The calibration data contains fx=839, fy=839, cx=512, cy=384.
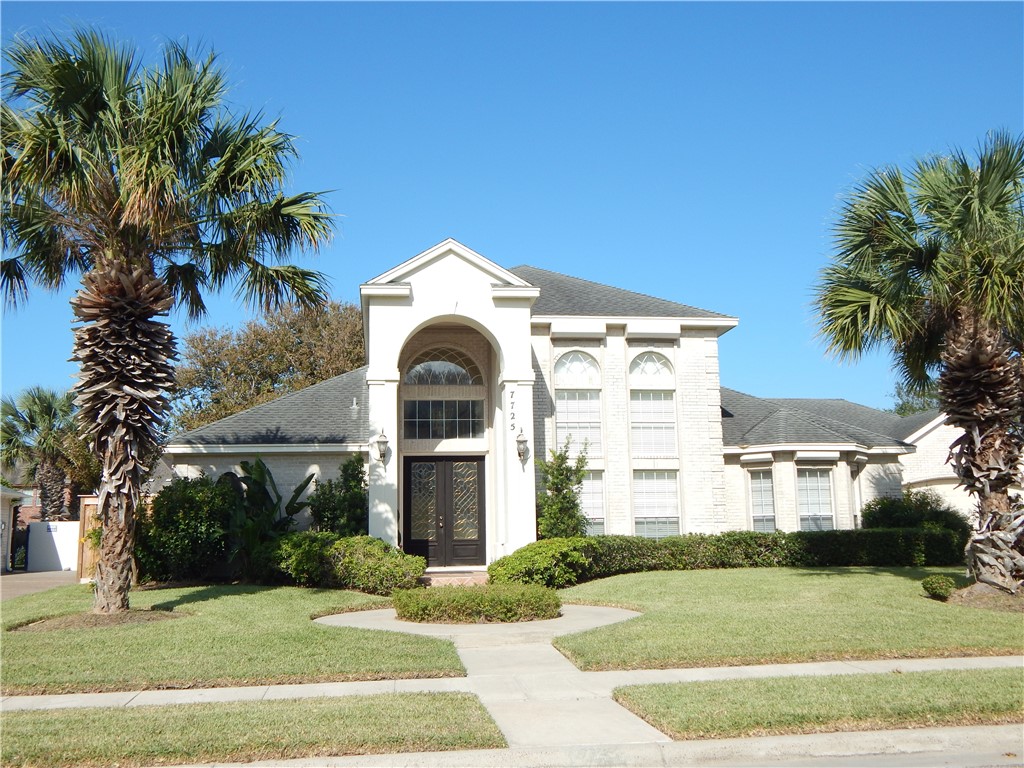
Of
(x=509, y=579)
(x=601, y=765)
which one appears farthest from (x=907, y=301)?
(x=601, y=765)

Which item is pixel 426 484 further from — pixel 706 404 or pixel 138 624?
pixel 138 624

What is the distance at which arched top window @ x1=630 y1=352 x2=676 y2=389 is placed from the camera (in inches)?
858

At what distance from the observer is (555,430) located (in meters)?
21.1

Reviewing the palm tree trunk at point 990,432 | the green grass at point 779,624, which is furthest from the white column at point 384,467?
the palm tree trunk at point 990,432

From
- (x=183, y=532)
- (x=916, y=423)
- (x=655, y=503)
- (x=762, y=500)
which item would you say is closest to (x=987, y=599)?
(x=762, y=500)

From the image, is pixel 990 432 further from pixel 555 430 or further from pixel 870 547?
pixel 555 430

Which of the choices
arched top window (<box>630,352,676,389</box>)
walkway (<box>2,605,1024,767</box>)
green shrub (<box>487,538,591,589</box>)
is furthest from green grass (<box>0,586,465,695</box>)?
arched top window (<box>630,352,676,389</box>)

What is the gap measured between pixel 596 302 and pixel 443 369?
4.55 metres

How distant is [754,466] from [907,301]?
822cm

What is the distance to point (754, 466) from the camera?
22047 mm

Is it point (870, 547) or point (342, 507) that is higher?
point (342, 507)

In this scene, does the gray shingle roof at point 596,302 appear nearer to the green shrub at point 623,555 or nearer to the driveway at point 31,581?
the green shrub at point 623,555

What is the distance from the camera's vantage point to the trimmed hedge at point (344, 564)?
53.0 feet

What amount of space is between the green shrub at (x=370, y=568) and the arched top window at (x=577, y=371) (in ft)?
22.2
